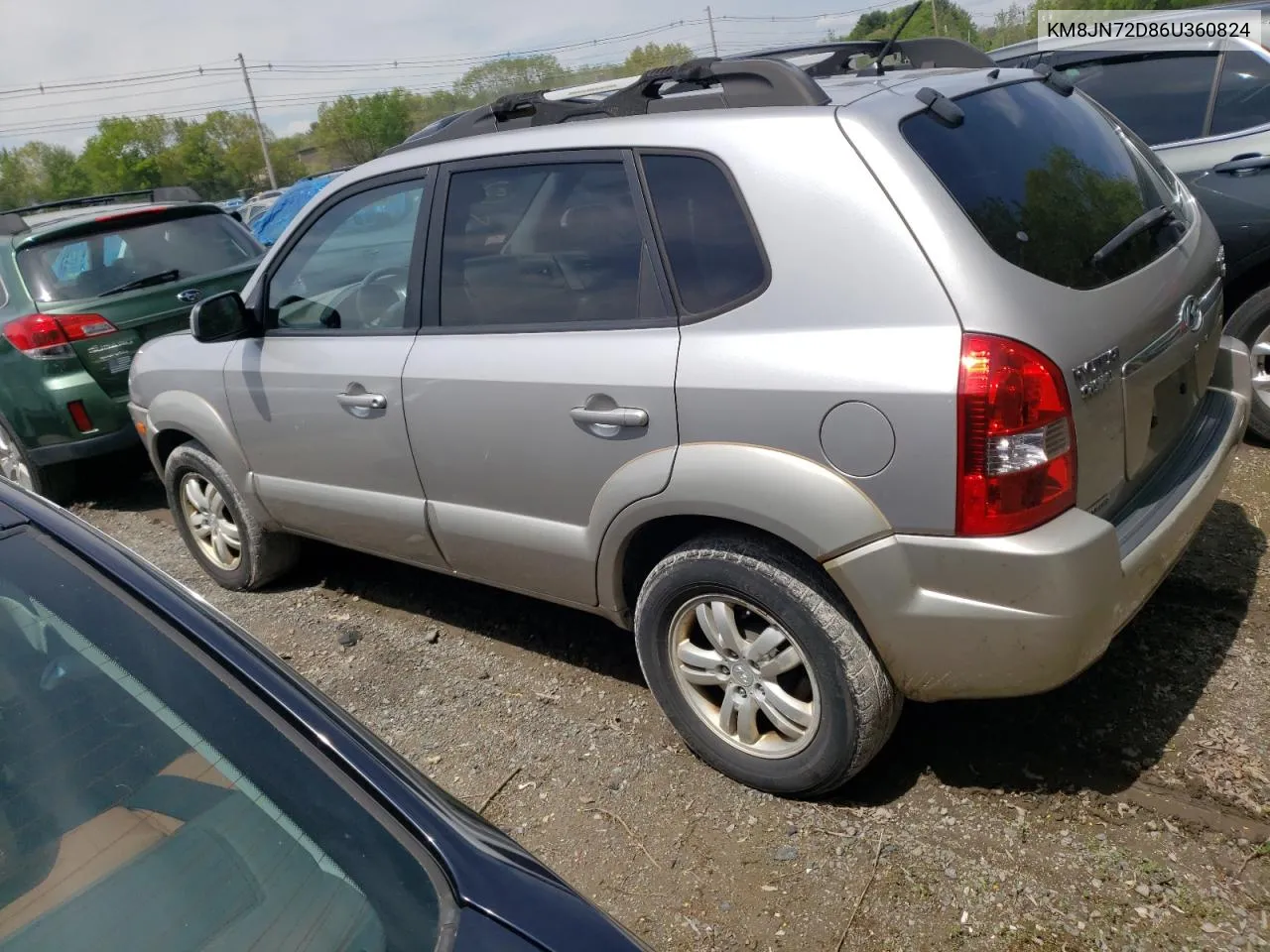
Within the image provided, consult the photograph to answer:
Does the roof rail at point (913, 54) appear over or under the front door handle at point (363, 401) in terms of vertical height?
over

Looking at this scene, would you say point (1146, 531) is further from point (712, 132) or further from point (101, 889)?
point (101, 889)

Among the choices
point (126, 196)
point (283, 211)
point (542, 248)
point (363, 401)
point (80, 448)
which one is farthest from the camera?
point (283, 211)

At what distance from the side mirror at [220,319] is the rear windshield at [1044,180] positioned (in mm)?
2580

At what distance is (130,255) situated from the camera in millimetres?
6145

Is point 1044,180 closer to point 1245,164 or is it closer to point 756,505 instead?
point 756,505

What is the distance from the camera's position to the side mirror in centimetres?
381

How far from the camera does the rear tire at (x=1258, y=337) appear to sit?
441cm

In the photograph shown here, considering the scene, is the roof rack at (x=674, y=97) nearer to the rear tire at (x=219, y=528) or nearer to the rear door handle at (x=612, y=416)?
the rear door handle at (x=612, y=416)

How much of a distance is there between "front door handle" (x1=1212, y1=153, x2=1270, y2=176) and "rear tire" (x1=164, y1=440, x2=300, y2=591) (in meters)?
4.53

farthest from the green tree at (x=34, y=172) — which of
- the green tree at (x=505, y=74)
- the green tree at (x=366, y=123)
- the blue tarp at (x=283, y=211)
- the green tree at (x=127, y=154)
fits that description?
the blue tarp at (x=283, y=211)

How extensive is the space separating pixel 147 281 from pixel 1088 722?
5612 millimetres

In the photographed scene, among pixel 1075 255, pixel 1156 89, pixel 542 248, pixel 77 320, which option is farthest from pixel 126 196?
pixel 1075 255

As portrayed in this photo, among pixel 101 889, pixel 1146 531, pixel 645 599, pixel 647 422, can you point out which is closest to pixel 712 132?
pixel 647 422

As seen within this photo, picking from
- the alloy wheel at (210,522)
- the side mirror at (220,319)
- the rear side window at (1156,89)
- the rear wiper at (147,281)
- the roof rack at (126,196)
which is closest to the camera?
the side mirror at (220,319)
